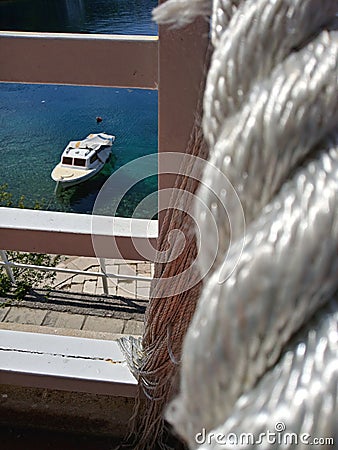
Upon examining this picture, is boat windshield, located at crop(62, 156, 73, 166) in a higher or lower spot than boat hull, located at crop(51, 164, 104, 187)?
higher

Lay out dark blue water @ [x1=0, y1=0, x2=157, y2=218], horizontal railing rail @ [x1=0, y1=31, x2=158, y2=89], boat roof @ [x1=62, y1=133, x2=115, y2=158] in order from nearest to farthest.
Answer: horizontal railing rail @ [x1=0, y1=31, x2=158, y2=89], boat roof @ [x1=62, y1=133, x2=115, y2=158], dark blue water @ [x1=0, y1=0, x2=157, y2=218]

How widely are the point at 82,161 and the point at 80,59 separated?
5047 millimetres

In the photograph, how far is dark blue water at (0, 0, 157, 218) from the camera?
6.05 metres

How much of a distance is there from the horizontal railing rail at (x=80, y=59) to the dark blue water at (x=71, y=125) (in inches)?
178

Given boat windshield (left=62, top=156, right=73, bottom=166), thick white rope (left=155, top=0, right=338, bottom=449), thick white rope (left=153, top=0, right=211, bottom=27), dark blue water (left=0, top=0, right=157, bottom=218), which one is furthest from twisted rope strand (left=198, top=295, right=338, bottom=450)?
boat windshield (left=62, top=156, right=73, bottom=166)

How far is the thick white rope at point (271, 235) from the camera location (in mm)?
219

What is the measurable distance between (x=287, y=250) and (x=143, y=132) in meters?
7.05

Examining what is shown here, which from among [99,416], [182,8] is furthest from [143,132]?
[182,8]

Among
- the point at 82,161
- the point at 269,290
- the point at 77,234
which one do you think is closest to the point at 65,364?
the point at 77,234

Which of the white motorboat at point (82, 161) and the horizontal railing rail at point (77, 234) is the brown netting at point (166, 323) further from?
the white motorboat at point (82, 161)

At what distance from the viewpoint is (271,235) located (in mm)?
→ 230

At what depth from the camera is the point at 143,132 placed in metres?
7.15

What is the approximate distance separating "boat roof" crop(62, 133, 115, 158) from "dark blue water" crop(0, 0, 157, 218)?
0.27m

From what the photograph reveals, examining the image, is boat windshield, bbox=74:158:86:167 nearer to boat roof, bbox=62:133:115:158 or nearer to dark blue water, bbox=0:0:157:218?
boat roof, bbox=62:133:115:158
